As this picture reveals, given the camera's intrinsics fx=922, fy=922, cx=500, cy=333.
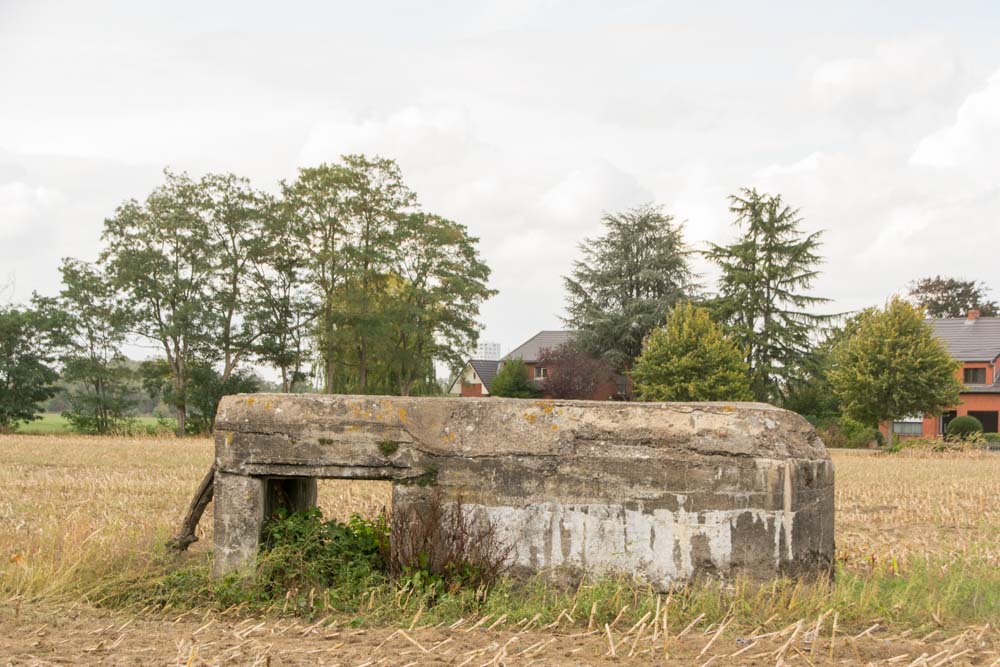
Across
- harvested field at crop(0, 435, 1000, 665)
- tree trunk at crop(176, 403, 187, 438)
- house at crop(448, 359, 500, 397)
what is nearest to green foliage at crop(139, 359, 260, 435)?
tree trunk at crop(176, 403, 187, 438)

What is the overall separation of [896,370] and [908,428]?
1631cm

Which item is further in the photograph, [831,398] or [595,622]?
[831,398]

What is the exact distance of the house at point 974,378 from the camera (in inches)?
1940

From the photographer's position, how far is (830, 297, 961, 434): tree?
3725 cm

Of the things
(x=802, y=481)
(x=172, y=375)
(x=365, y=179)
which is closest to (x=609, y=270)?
(x=365, y=179)

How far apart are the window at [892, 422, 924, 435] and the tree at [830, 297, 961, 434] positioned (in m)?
13.4

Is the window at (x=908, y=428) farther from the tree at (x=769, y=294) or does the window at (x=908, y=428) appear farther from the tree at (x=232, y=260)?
the tree at (x=232, y=260)

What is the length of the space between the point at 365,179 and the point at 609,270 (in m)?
15.2

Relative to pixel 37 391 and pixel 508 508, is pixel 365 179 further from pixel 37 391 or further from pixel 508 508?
pixel 508 508

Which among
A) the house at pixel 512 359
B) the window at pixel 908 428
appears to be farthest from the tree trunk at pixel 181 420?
the window at pixel 908 428

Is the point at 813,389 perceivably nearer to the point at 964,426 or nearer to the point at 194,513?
the point at 964,426

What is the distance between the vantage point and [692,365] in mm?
42156

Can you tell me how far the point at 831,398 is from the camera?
47.7 m

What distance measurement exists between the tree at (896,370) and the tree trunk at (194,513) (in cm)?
3418
